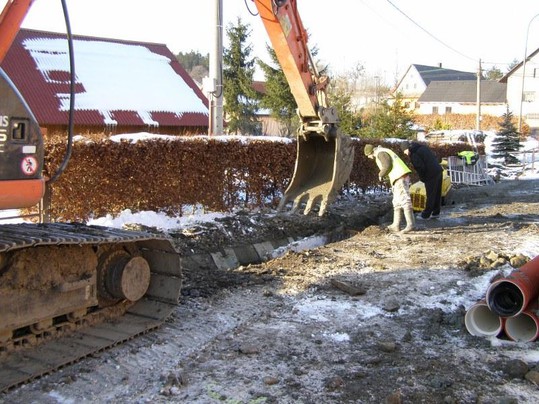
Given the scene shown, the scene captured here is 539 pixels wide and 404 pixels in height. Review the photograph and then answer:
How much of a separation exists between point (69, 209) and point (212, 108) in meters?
5.02

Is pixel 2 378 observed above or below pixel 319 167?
below

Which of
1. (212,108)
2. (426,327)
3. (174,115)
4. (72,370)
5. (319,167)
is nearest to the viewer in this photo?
(72,370)

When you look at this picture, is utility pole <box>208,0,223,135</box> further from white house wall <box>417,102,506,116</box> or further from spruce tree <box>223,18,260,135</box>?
white house wall <box>417,102,506,116</box>

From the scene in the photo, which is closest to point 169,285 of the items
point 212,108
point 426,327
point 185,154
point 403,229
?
point 426,327

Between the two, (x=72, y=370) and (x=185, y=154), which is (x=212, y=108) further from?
(x=72, y=370)

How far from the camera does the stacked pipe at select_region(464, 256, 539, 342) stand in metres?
5.20

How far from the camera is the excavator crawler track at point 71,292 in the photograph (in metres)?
4.50

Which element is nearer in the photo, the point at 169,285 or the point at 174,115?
the point at 169,285

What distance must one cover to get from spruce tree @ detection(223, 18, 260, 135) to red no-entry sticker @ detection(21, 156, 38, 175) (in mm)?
28939

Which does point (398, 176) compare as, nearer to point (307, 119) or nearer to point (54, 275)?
point (307, 119)

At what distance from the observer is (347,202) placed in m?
15.2

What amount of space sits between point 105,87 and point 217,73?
9.46 meters

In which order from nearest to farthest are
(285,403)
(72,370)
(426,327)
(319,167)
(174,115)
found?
(285,403)
(72,370)
(426,327)
(319,167)
(174,115)

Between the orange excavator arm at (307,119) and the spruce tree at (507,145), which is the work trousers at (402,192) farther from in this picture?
the spruce tree at (507,145)
